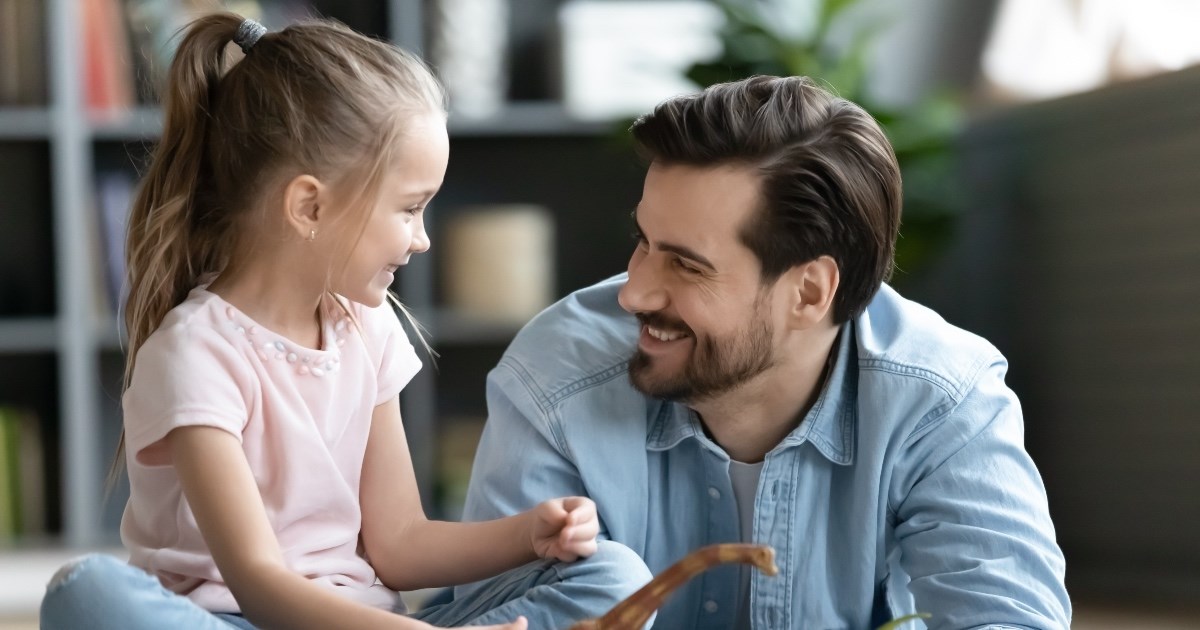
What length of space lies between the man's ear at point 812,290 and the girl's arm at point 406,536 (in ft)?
1.34

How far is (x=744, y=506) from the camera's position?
62.7 inches

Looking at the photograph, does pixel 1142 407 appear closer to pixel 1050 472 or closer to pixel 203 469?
pixel 1050 472

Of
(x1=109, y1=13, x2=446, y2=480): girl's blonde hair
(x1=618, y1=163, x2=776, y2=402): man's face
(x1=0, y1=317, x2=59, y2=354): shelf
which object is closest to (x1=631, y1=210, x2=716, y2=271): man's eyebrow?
(x1=618, y1=163, x2=776, y2=402): man's face

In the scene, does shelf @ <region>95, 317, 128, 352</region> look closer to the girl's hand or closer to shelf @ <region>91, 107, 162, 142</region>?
shelf @ <region>91, 107, 162, 142</region>

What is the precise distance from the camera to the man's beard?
1.52 m

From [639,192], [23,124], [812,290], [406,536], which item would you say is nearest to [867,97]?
[639,192]

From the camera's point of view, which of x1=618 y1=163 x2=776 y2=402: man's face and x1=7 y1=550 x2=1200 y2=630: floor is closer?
x1=618 y1=163 x2=776 y2=402: man's face

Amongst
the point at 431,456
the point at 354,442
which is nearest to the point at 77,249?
the point at 431,456

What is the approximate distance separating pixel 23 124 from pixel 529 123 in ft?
3.68

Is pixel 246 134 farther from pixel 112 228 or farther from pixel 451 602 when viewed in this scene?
pixel 112 228

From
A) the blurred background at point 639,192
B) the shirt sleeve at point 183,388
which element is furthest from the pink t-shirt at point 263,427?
the blurred background at point 639,192

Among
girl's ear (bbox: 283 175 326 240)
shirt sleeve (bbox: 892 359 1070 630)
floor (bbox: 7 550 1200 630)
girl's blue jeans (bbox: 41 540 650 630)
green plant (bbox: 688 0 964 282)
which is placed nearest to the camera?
girl's blue jeans (bbox: 41 540 650 630)

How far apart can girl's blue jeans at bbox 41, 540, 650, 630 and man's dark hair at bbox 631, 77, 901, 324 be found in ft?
1.31

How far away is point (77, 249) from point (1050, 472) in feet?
6.96
